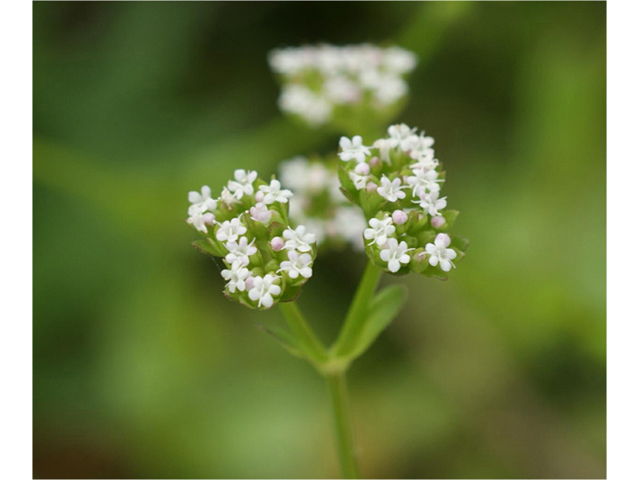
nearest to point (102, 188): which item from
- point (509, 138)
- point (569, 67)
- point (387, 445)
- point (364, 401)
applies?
point (364, 401)

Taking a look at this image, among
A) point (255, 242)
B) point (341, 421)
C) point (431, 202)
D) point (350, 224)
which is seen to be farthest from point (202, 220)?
point (350, 224)

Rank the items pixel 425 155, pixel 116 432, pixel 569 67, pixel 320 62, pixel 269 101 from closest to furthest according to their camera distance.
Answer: pixel 425 155 → pixel 320 62 → pixel 116 432 → pixel 569 67 → pixel 269 101

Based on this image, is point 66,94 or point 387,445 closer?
point 387,445

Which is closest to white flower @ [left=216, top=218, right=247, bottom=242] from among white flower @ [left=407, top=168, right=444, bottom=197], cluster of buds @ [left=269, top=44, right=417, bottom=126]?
white flower @ [left=407, top=168, right=444, bottom=197]

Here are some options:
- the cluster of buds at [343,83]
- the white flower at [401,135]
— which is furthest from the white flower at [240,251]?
the cluster of buds at [343,83]

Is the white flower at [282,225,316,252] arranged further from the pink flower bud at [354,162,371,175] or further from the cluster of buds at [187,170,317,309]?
the pink flower bud at [354,162,371,175]

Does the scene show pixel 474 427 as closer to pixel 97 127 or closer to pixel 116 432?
pixel 116 432

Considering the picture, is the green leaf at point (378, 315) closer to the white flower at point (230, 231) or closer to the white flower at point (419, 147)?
the white flower at point (419, 147)
